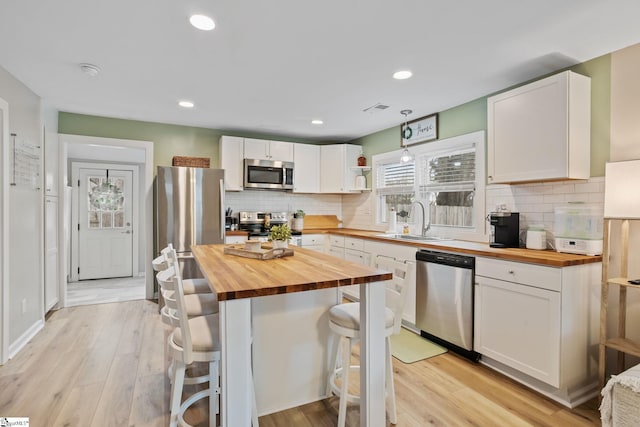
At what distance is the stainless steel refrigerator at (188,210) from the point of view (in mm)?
3912

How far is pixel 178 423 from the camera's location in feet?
5.72

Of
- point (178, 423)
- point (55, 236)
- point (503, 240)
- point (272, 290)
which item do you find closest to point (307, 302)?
point (272, 290)

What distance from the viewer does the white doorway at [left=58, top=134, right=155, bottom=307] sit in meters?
4.06

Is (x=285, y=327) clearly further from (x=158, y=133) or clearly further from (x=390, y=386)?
(x=158, y=133)

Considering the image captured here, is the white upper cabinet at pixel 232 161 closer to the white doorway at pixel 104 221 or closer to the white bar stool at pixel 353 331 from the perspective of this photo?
the white doorway at pixel 104 221

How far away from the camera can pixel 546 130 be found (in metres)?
2.45

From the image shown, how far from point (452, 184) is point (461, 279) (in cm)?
129

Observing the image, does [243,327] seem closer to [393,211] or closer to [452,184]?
[452,184]

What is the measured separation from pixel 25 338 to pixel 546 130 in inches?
187

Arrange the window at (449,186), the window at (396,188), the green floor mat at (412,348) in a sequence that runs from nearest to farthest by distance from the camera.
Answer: the green floor mat at (412,348), the window at (449,186), the window at (396,188)

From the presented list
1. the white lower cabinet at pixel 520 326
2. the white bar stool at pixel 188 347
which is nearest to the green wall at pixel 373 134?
the white lower cabinet at pixel 520 326

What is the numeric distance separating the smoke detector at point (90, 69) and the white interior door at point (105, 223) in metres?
3.89

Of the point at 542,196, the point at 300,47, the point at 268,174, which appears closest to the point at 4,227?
the point at 300,47

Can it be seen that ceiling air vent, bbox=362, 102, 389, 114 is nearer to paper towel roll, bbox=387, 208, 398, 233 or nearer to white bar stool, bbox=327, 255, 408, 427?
paper towel roll, bbox=387, 208, 398, 233
